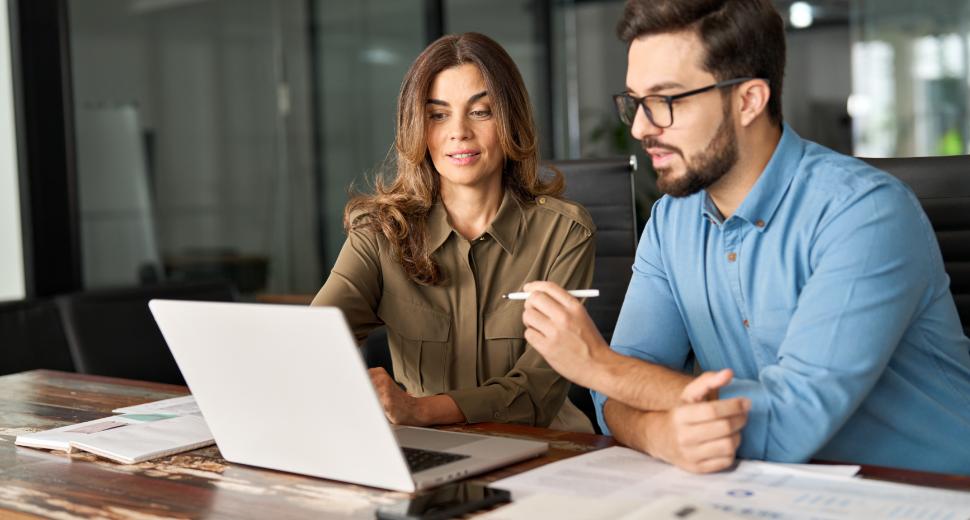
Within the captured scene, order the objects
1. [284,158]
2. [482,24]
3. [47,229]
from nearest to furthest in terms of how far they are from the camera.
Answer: [47,229] → [284,158] → [482,24]

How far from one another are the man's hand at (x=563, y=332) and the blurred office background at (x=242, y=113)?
1611mm

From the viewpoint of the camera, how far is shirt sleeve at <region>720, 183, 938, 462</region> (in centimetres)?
140

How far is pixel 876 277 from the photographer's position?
1437mm

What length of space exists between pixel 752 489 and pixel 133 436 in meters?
0.95

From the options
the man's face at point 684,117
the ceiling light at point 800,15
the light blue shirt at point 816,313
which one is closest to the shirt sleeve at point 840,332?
the light blue shirt at point 816,313

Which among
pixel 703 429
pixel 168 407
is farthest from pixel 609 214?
pixel 703 429

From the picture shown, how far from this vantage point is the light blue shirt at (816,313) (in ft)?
4.67

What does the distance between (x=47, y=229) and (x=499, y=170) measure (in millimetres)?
2262

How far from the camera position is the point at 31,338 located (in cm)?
327

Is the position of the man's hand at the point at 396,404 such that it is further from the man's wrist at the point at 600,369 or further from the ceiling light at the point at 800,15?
the ceiling light at the point at 800,15

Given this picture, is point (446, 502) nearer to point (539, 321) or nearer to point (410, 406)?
point (539, 321)

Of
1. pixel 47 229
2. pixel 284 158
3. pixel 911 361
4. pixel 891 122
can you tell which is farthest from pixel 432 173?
pixel 891 122

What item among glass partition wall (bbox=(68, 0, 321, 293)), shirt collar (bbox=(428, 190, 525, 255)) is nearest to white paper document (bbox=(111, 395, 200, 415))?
shirt collar (bbox=(428, 190, 525, 255))

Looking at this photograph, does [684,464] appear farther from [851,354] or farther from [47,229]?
[47,229]
